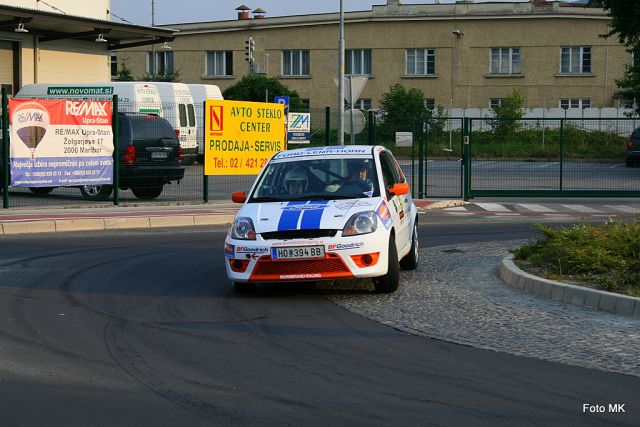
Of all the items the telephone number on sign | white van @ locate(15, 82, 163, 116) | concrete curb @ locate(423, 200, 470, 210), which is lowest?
concrete curb @ locate(423, 200, 470, 210)

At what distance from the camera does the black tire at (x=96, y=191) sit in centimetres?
2319

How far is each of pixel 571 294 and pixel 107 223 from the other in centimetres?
→ 1078

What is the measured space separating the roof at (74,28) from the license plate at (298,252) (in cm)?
2540

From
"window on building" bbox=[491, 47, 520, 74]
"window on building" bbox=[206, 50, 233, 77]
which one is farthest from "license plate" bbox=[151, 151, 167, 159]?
"window on building" bbox=[206, 50, 233, 77]

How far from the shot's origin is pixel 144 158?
2328cm

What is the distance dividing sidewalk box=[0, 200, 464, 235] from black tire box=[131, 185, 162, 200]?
1.23 meters

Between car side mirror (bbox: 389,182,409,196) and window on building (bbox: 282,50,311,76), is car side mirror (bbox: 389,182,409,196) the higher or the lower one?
the lower one

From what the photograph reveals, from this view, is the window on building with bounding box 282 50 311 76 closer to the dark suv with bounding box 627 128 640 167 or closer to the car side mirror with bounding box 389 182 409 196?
the dark suv with bounding box 627 128 640 167

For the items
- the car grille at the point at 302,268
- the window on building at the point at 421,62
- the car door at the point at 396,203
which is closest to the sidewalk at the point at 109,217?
the car door at the point at 396,203

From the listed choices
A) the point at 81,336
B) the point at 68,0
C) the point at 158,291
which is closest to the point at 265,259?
the point at 158,291

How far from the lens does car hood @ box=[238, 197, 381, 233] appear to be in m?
10.5

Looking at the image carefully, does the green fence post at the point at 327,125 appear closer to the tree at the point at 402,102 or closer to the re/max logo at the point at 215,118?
the re/max logo at the point at 215,118

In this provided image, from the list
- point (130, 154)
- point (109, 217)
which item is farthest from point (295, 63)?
point (109, 217)

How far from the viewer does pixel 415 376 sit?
23.7 feet
